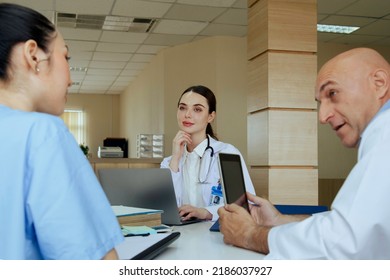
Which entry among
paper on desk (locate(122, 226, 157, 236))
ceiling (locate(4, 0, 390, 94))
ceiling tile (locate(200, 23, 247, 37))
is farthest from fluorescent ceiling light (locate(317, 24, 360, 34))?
paper on desk (locate(122, 226, 157, 236))

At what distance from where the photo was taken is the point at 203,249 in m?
1.40

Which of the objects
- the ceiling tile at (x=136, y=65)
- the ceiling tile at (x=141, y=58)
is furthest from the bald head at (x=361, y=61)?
the ceiling tile at (x=136, y=65)

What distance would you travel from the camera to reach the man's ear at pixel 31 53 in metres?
0.85

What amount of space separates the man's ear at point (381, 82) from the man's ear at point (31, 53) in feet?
3.13

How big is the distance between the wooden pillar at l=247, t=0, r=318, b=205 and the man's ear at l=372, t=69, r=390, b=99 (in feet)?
9.15

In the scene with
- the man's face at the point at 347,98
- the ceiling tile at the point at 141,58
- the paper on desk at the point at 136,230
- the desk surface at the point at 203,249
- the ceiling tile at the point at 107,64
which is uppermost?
the ceiling tile at the point at 141,58

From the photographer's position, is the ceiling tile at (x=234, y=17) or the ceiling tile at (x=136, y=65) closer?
the ceiling tile at (x=234, y=17)

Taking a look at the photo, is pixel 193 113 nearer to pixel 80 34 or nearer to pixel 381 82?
pixel 381 82

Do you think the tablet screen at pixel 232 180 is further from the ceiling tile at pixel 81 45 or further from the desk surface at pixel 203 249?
the ceiling tile at pixel 81 45

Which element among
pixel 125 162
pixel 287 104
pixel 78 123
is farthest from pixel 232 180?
pixel 78 123

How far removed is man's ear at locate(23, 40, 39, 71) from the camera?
847mm

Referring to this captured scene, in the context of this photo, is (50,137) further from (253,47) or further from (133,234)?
(253,47)

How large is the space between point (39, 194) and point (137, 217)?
90cm

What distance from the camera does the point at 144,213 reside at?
5.39 feet
